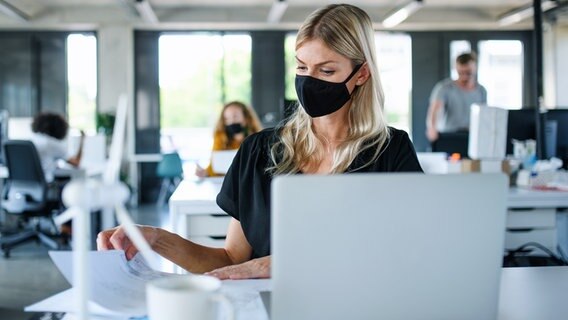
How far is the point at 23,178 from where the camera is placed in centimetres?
515

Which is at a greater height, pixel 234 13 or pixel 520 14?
pixel 234 13

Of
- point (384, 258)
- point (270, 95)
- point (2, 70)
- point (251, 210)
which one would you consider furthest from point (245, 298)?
point (2, 70)

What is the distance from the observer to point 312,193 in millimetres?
755

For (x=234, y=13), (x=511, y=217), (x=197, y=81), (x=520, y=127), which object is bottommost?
(x=511, y=217)

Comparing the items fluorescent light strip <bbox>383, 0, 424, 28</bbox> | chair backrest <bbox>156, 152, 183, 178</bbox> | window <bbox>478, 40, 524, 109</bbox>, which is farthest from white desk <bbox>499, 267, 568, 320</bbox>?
window <bbox>478, 40, 524, 109</bbox>

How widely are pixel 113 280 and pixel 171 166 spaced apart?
7.19 m

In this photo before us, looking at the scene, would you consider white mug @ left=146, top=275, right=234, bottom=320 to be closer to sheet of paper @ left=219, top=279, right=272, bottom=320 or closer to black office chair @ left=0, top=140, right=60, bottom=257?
sheet of paper @ left=219, top=279, right=272, bottom=320

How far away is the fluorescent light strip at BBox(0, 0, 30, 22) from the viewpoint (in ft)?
25.0

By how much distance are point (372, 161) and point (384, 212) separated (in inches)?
31.3

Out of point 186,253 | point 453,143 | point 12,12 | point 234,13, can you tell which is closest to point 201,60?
point 234,13

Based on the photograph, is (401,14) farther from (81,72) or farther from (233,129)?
(81,72)

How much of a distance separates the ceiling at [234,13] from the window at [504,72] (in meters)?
0.34

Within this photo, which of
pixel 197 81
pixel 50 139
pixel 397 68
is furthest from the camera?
pixel 397 68

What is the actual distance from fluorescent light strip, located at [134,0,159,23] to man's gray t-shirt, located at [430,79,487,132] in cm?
406
